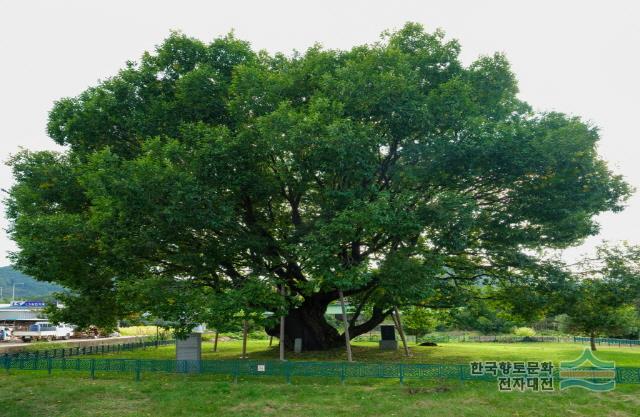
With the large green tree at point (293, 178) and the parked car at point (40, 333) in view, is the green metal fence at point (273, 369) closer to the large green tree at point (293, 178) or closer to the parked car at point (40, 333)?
the large green tree at point (293, 178)

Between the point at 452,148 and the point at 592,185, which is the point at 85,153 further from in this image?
the point at 592,185

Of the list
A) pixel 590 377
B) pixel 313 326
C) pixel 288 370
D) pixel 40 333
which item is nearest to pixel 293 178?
pixel 288 370

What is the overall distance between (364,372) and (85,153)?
17.2 meters

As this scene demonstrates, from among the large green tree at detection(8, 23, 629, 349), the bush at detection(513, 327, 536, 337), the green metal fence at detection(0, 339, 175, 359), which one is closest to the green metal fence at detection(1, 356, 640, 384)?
the large green tree at detection(8, 23, 629, 349)

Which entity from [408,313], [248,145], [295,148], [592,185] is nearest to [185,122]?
[248,145]

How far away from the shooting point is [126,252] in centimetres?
2122

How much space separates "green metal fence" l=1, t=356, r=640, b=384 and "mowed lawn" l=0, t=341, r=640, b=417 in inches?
13.2

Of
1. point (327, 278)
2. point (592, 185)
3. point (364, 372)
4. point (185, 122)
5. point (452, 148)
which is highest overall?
point (185, 122)

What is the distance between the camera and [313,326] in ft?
97.8

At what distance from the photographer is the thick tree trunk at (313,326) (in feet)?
97.3

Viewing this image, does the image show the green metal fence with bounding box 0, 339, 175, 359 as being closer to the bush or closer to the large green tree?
the large green tree

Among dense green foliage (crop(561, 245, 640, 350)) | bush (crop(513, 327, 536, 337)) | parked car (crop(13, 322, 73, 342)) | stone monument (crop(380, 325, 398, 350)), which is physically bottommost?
bush (crop(513, 327, 536, 337))

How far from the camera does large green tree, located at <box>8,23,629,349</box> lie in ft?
62.7

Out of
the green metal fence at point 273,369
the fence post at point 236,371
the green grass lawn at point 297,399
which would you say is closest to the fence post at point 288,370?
the green metal fence at point 273,369
